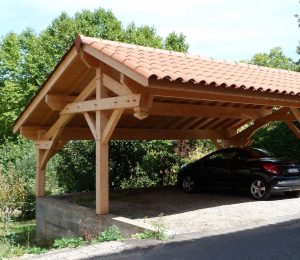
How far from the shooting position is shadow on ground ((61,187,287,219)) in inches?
402

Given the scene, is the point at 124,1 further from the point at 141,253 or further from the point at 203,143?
the point at 203,143

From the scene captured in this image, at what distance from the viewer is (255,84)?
31.3 feet

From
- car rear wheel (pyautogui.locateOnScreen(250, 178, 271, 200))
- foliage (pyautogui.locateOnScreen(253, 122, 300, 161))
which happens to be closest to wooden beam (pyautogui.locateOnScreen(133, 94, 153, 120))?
car rear wheel (pyautogui.locateOnScreen(250, 178, 271, 200))

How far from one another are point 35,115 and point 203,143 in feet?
35.8

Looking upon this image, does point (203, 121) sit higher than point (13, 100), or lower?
lower

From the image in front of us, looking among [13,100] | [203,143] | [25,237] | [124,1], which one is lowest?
[25,237]

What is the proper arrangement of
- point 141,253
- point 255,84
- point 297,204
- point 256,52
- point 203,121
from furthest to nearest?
1. point 256,52
2. point 203,121
3. point 297,204
4. point 255,84
5. point 141,253

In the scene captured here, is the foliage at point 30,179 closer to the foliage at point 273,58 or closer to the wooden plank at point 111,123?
the wooden plank at point 111,123

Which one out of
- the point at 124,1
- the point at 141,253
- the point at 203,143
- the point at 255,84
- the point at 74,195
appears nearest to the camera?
the point at 124,1

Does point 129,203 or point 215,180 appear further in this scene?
point 215,180

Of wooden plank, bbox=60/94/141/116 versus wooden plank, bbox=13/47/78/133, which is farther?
wooden plank, bbox=13/47/78/133

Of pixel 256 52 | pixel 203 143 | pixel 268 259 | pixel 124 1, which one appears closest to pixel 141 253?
pixel 268 259

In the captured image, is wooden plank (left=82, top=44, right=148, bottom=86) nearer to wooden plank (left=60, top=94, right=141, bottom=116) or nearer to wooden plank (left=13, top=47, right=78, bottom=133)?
wooden plank (left=60, top=94, right=141, bottom=116)

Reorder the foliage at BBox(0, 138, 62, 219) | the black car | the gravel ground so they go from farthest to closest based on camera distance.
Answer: the foliage at BBox(0, 138, 62, 219) → the black car → the gravel ground
